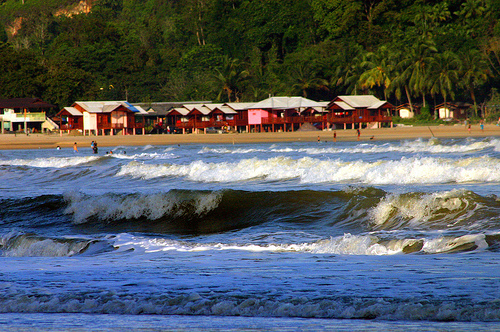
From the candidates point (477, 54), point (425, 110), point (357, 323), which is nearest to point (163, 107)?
point (425, 110)

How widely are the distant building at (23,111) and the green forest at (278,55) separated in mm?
3901

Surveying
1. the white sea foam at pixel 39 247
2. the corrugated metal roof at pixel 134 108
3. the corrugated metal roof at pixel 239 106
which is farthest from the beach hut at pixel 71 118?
the white sea foam at pixel 39 247

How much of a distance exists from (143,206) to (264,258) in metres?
6.66

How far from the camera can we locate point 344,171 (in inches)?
848

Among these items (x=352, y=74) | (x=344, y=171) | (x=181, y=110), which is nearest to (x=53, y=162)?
(x=344, y=171)

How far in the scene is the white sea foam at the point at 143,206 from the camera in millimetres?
15250

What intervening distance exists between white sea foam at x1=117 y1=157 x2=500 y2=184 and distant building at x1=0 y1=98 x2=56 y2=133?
2270 inches

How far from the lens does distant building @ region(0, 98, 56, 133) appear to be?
261 ft

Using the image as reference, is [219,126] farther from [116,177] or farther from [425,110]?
[116,177]

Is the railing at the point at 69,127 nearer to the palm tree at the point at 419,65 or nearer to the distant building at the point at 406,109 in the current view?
the palm tree at the point at 419,65

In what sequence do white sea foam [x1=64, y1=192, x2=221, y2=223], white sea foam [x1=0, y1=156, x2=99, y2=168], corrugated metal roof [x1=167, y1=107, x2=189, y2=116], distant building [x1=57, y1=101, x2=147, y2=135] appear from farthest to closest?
corrugated metal roof [x1=167, y1=107, x2=189, y2=116]
distant building [x1=57, y1=101, x2=147, y2=135]
white sea foam [x1=0, y1=156, x2=99, y2=168]
white sea foam [x1=64, y1=192, x2=221, y2=223]

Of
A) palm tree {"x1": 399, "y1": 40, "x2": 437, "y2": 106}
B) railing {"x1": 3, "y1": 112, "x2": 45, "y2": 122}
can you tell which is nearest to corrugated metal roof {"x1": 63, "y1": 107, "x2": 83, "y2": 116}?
railing {"x1": 3, "y1": 112, "x2": 45, "y2": 122}

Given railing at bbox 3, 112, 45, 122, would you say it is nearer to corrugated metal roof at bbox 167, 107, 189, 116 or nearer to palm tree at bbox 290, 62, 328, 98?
corrugated metal roof at bbox 167, 107, 189, 116

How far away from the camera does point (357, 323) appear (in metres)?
6.21
